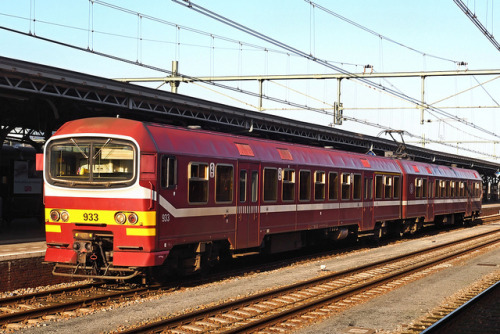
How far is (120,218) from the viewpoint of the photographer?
11.6 m

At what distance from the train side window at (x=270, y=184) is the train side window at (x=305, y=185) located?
4.67 feet

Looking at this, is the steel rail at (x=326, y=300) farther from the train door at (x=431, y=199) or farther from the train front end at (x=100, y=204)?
the train door at (x=431, y=199)

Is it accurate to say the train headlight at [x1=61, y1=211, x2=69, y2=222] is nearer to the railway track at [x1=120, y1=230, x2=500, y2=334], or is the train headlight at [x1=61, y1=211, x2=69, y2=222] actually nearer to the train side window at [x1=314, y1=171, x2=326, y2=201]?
the railway track at [x1=120, y1=230, x2=500, y2=334]

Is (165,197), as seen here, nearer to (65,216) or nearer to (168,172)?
(168,172)

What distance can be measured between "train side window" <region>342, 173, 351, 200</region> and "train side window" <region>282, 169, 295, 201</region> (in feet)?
11.5

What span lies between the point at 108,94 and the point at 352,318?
13033 mm

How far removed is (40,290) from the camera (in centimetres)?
1277

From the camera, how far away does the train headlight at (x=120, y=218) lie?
1157 cm

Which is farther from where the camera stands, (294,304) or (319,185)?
(319,185)

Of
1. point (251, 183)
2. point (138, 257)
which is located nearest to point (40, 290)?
point (138, 257)

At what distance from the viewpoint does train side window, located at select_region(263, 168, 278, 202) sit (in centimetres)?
1558

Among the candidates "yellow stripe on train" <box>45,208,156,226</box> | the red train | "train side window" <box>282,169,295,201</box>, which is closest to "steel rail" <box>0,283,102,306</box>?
the red train

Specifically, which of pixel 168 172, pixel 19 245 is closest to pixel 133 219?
pixel 168 172

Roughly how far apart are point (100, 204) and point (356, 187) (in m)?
11.2
